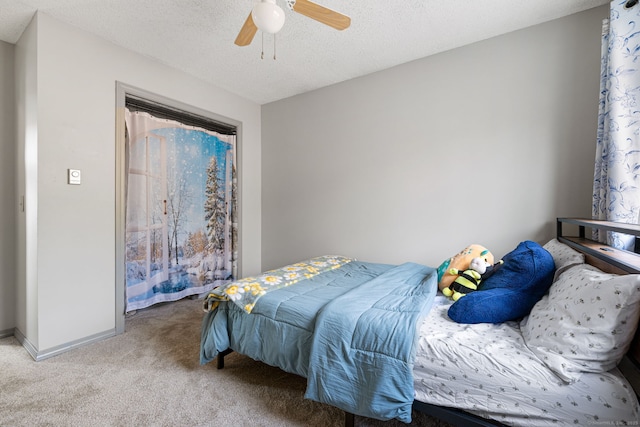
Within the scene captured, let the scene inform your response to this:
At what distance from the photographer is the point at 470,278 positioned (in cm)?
170

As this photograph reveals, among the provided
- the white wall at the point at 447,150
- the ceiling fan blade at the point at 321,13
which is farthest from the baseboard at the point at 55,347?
the ceiling fan blade at the point at 321,13

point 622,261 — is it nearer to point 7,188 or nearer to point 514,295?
point 514,295

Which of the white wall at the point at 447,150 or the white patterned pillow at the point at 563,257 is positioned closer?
the white patterned pillow at the point at 563,257

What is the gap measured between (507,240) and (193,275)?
10.2 ft

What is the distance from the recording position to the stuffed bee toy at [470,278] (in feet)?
5.51

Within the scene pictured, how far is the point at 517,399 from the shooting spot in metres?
1.00

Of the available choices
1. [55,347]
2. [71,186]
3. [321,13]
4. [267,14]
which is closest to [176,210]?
[71,186]

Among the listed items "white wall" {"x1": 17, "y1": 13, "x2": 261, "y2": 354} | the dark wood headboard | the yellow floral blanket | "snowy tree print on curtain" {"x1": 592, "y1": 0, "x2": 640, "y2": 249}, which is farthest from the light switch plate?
"snowy tree print on curtain" {"x1": 592, "y1": 0, "x2": 640, "y2": 249}

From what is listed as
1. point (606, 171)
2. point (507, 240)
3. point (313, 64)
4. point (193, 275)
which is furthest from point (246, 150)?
point (606, 171)

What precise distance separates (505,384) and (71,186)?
294 centimetres

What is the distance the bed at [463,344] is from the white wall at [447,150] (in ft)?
1.87

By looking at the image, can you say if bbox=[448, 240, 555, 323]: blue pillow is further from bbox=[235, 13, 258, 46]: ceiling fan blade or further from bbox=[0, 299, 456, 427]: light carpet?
bbox=[235, 13, 258, 46]: ceiling fan blade

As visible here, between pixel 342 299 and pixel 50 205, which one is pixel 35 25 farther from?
pixel 342 299

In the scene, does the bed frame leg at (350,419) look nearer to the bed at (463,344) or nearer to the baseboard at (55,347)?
the bed at (463,344)
